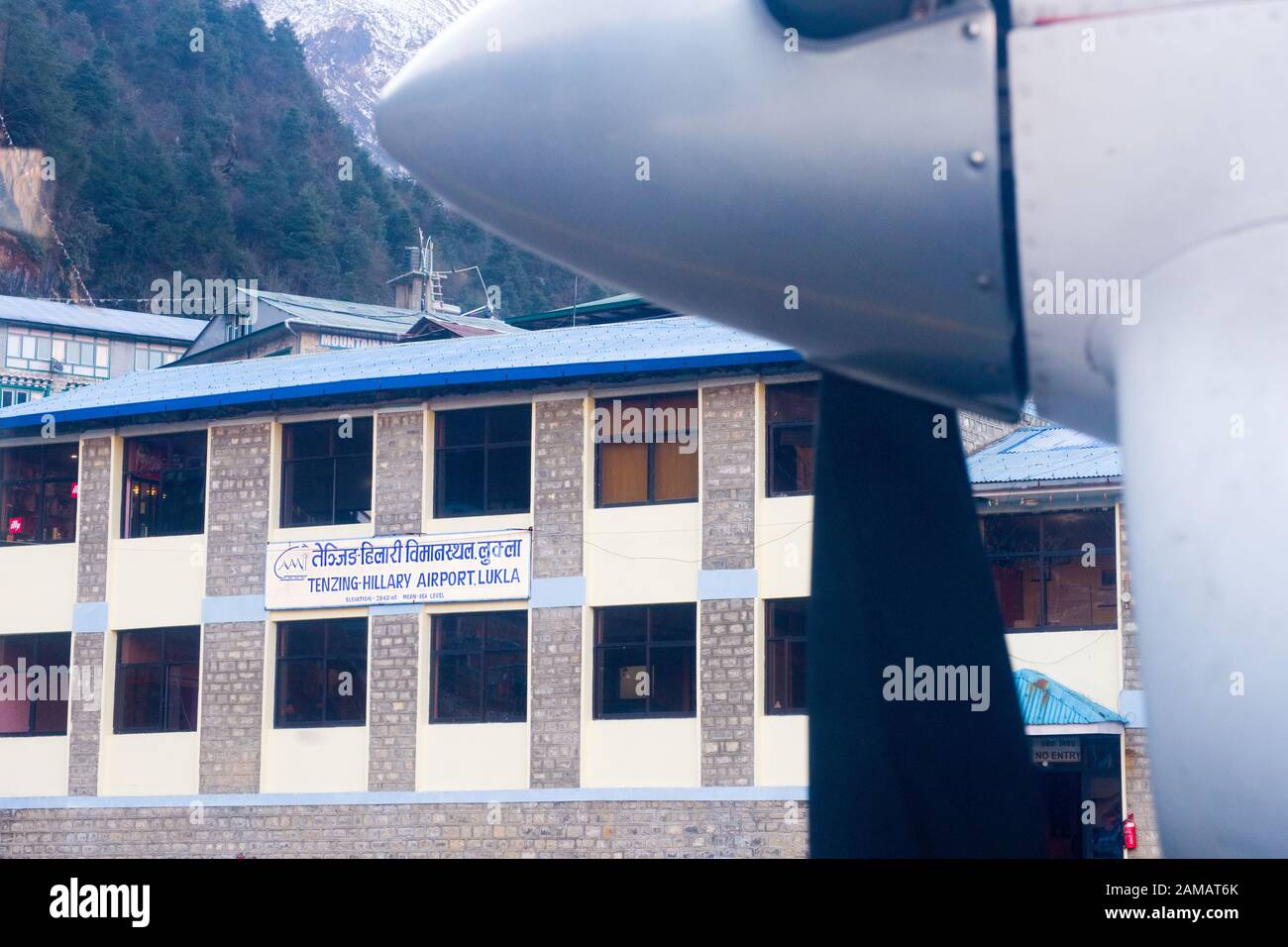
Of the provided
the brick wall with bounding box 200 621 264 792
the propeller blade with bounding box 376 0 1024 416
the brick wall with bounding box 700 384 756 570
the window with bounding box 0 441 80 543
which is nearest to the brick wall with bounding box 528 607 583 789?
the brick wall with bounding box 700 384 756 570

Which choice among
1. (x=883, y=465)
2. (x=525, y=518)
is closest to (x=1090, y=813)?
(x=525, y=518)

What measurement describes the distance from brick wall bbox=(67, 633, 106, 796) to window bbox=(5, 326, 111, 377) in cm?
2031

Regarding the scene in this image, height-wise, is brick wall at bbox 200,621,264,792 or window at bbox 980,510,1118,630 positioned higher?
window at bbox 980,510,1118,630

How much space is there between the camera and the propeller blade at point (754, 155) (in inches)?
86.2

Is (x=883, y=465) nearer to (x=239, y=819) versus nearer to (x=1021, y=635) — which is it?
(x=1021, y=635)

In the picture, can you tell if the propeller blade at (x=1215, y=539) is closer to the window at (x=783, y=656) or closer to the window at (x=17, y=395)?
the window at (x=783, y=656)

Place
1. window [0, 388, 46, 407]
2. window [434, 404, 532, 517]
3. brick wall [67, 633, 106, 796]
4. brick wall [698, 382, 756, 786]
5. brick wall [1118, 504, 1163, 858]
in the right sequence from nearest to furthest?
brick wall [1118, 504, 1163, 858], brick wall [698, 382, 756, 786], window [434, 404, 532, 517], brick wall [67, 633, 106, 796], window [0, 388, 46, 407]

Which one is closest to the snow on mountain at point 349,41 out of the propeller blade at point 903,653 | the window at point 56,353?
the window at point 56,353

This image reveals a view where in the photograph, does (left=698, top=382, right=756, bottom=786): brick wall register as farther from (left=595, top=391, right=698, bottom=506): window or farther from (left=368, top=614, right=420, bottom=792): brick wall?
(left=368, top=614, right=420, bottom=792): brick wall

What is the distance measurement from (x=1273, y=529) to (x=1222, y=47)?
0.63 metres

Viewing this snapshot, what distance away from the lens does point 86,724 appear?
22.0 m

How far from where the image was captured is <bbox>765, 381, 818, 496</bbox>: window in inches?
767

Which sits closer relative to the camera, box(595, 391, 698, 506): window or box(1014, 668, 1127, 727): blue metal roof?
box(1014, 668, 1127, 727): blue metal roof
